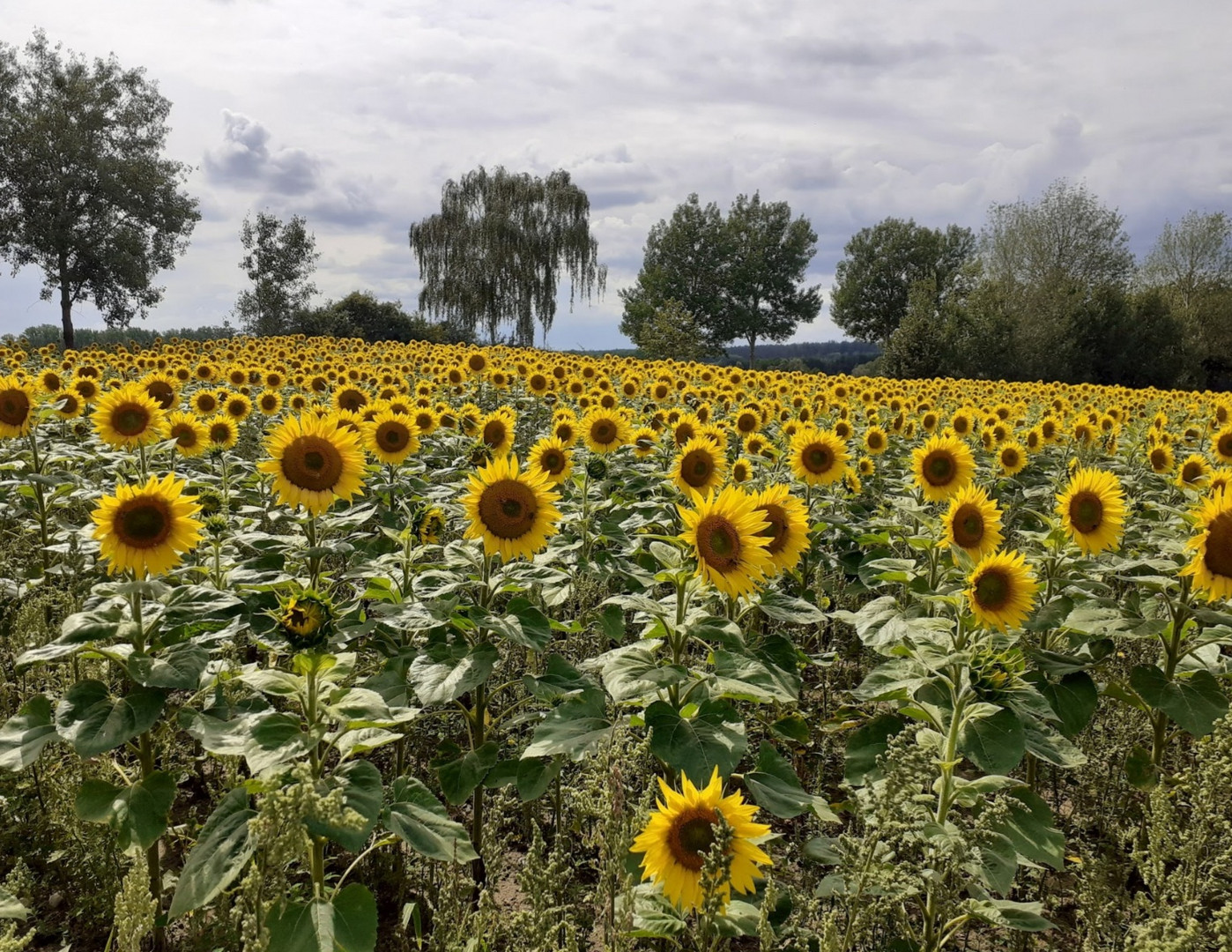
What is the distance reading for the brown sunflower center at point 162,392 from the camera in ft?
19.6

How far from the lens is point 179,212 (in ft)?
116

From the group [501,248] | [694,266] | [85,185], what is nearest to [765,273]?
[694,266]

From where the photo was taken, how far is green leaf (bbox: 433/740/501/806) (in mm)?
2701

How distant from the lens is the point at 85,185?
3334cm

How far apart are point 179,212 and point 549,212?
1668cm

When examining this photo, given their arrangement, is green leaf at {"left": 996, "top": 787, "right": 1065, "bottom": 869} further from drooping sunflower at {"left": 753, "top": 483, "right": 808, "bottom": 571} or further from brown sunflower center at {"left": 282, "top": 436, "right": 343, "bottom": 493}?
brown sunflower center at {"left": 282, "top": 436, "right": 343, "bottom": 493}

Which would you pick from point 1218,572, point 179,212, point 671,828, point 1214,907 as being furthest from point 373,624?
point 179,212

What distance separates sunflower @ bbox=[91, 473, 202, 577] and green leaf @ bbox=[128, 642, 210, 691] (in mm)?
333

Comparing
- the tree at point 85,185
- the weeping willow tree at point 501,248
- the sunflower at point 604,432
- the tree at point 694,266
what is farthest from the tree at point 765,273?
the sunflower at point 604,432

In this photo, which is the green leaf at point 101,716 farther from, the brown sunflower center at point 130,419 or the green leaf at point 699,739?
the brown sunflower center at point 130,419

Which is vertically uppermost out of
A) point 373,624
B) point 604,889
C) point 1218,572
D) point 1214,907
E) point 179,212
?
point 179,212

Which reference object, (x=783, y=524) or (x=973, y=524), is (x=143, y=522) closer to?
(x=783, y=524)

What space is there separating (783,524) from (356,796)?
1.87 m

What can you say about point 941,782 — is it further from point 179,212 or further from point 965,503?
point 179,212
